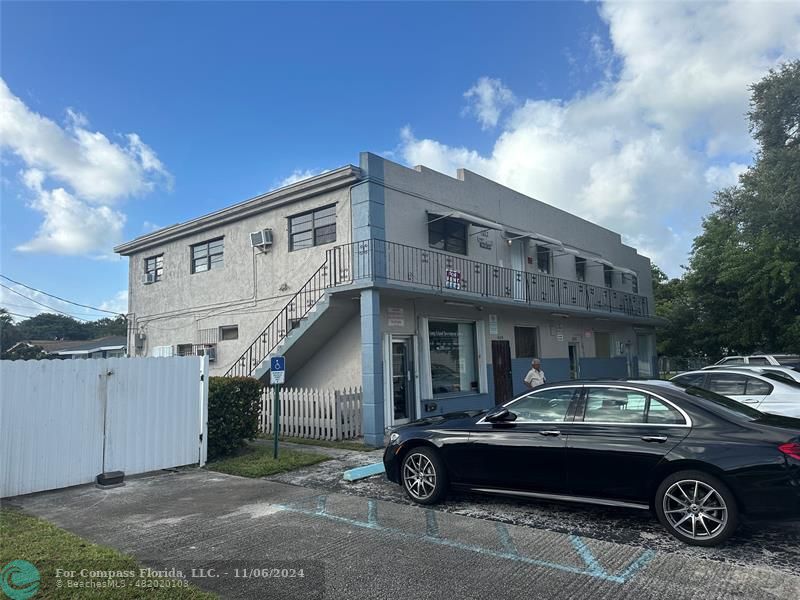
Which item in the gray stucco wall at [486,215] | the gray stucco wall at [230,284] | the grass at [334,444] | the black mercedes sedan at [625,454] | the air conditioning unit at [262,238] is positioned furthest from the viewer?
the air conditioning unit at [262,238]

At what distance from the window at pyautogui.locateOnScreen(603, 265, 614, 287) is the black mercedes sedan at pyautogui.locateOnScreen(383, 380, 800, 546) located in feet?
58.1

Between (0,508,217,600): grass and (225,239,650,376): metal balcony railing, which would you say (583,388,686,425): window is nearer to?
(0,508,217,600): grass

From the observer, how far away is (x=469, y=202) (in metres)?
14.9

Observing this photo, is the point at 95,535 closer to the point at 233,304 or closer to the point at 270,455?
the point at 270,455

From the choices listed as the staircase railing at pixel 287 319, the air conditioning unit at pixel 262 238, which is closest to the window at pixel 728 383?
the staircase railing at pixel 287 319

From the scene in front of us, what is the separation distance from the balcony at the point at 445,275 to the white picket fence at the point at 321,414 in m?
2.46

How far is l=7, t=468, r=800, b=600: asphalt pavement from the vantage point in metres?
3.91

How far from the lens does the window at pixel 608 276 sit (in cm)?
2231

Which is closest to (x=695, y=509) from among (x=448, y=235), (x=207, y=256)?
(x=448, y=235)

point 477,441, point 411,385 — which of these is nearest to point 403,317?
point 411,385

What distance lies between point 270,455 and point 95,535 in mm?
4031

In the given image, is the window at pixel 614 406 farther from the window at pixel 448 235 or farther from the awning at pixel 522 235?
the awning at pixel 522 235

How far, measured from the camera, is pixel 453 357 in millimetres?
13844

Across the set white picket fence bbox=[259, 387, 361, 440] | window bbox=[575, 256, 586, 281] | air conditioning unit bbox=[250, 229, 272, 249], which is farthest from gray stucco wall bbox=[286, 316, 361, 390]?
window bbox=[575, 256, 586, 281]
